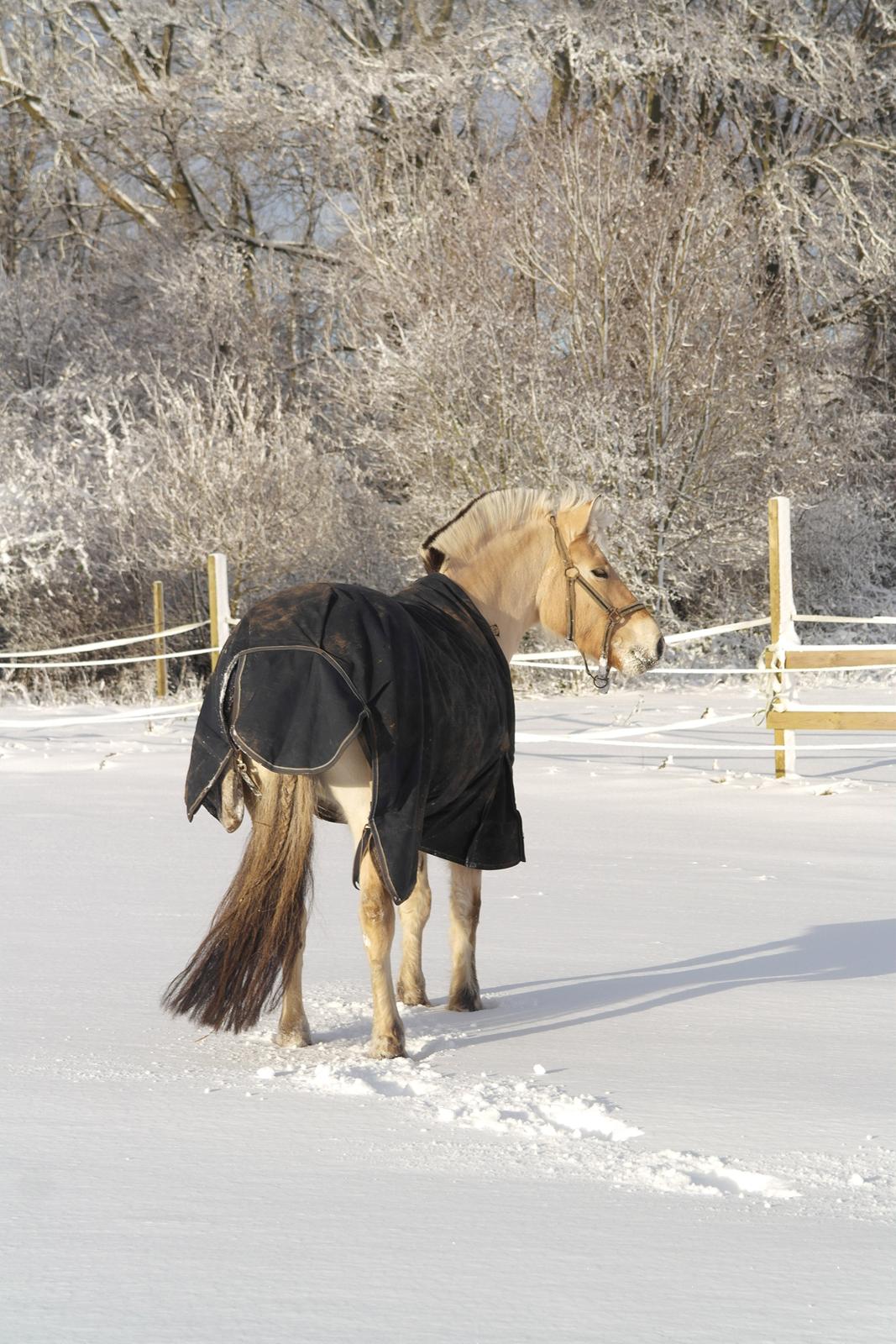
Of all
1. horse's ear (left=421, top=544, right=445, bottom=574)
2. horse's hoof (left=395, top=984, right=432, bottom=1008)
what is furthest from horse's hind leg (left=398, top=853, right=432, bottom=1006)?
horse's ear (left=421, top=544, right=445, bottom=574)

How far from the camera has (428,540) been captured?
14.9 ft

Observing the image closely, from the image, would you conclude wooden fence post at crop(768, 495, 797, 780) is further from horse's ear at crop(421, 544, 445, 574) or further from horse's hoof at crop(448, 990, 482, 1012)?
horse's hoof at crop(448, 990, 482, 1012)

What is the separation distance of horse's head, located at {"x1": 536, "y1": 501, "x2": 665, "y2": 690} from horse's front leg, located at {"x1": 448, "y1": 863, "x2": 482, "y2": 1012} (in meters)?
0.93

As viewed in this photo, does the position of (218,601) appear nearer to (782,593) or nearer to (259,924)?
(782,593)

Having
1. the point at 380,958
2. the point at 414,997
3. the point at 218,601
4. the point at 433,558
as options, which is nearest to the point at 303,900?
the point at 380,958

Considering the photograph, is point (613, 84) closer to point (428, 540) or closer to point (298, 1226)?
point (428, 540)

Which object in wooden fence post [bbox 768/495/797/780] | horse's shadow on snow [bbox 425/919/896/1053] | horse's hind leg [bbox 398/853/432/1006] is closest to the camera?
horse's shadow on snow [bbox 425/919/896/1053]

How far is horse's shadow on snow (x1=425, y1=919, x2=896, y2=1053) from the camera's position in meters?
4.22

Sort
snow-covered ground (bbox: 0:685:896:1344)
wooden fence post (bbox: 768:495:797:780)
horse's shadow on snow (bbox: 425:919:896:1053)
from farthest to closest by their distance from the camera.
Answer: wooden fence post (bbox: 768:495:797:780)
horse's shadow on snow (bbox: 425:919:896:1053)
snow-covered ground (bbox: 0:685:896:1344)

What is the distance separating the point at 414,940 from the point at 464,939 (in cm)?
22

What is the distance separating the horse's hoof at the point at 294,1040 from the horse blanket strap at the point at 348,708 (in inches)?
19.2

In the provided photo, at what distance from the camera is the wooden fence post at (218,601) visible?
38.1ft

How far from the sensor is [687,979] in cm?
474

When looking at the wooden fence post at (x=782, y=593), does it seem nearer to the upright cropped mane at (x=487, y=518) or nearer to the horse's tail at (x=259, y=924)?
the upright cropped mane at (x=487, y=518)
